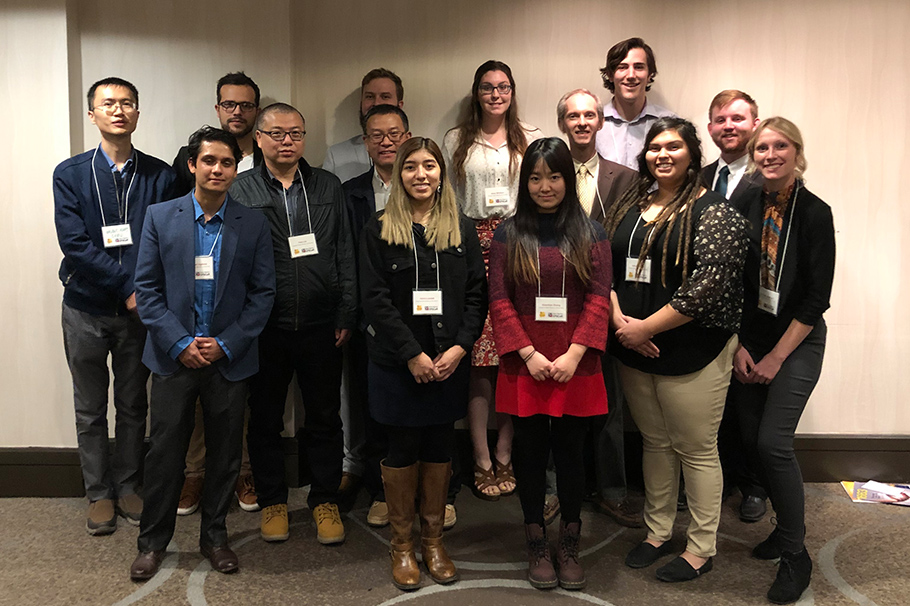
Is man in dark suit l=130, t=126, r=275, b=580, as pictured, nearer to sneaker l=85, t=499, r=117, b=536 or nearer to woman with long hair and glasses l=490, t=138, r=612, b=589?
sneaker l=85, t=499, r=117, b=536

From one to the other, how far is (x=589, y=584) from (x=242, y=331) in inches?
62.5

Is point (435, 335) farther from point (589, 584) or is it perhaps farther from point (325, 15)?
point (325, 15)

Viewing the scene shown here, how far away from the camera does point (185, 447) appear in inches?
105

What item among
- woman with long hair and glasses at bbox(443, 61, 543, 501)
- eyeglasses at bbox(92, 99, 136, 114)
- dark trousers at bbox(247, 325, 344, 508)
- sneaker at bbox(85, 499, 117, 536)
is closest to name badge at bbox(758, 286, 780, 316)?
woman with long hair and glasses at bbox(443, 61, 543, 501)

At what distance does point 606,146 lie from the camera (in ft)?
11.2

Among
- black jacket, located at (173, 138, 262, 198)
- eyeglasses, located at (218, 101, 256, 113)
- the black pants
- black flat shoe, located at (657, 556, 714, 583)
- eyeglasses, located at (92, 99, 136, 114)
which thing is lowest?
black flat shoe, located at (657, 556, 714, 583)

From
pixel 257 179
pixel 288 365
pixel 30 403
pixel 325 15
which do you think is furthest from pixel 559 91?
pixel 30 403

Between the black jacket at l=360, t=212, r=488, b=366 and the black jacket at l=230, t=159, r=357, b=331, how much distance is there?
37 cm

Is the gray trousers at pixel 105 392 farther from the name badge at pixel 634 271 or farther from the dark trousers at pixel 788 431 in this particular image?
the dark trousers at pixel 788 431

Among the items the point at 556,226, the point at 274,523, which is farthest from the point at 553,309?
the point at 274,523

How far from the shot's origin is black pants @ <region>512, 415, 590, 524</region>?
255 centimetres

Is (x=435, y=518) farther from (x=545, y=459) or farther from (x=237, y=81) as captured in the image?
(x=237, y=81)

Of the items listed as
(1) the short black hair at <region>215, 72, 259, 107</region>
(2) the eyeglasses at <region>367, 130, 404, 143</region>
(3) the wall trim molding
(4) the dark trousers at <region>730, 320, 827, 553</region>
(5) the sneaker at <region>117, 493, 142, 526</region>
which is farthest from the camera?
(3) the wall trim molding

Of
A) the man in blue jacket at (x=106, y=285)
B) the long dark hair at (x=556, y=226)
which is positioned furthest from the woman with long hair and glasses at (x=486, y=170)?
the man in blue jacket at (x=106, y=285)
